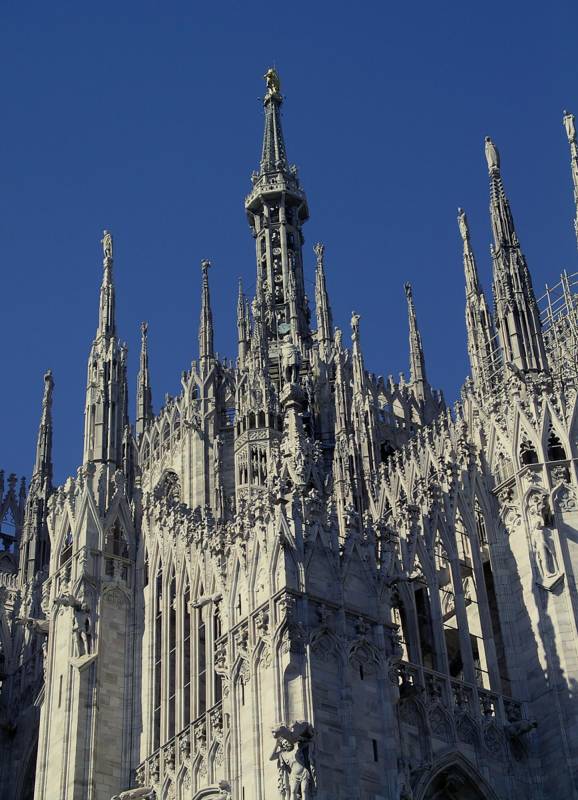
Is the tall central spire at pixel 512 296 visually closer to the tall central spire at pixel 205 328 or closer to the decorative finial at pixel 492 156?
the decorative finial at pixel 492 156

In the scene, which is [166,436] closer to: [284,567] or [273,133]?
[273,133]

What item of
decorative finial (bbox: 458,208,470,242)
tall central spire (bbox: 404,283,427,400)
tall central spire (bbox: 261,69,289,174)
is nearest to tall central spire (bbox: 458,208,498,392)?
decorative finial (bbox: 458,208,470,242)

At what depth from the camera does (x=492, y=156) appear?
175 feet

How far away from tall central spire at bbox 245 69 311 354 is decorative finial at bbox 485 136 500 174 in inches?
1395

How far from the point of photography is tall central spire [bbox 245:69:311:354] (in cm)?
9069

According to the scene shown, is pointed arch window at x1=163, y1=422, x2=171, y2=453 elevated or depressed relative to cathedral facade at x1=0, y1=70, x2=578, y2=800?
elevated

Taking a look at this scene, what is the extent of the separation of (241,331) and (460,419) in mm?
39441

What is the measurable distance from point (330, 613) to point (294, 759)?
4425 millimetres

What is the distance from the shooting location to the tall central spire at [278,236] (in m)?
90.7

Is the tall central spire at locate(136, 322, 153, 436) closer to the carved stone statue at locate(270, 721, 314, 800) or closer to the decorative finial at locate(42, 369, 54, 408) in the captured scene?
the decorative finial at locate(42, 369, 54, 408)

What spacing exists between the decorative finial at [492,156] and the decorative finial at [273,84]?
52.9m

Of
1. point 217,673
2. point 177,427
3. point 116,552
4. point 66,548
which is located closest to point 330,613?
point 217,673

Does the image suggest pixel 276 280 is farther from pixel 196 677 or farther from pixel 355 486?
pixel 196 677

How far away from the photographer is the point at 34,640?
55.7 meters
